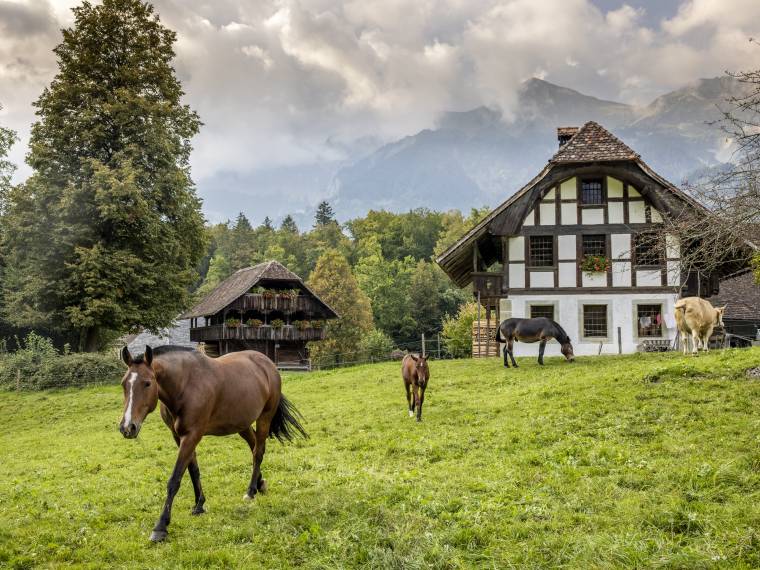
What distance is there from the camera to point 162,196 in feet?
108

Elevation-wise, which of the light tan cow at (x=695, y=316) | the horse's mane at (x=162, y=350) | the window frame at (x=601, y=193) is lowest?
the horse's mane at (x=162, y=350)

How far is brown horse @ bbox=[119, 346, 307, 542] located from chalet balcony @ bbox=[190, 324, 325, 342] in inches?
1265

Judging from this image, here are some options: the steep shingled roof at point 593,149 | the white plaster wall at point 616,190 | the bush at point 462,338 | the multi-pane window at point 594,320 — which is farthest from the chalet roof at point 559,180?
the bush at point 462,338

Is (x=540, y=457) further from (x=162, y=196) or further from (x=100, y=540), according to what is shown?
(x=162, y=196)

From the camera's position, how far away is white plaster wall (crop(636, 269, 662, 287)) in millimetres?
27828

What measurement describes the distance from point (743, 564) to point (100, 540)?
6.20 meters

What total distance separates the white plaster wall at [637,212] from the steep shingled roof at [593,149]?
2.36m

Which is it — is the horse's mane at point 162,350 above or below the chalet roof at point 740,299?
below

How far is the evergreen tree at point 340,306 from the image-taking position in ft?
186

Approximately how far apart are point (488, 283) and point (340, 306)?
104 feet

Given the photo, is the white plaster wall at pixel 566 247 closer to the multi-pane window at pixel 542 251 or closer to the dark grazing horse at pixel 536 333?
the multi-pane window at pixel 542 251

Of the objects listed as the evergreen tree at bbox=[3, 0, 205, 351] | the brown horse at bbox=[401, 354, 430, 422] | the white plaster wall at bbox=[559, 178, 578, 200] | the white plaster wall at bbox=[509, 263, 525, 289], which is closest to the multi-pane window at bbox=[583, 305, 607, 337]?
the white plaster wall at bbox=[509, 263, 525, 289]

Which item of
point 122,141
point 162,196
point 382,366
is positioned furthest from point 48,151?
point 382,366

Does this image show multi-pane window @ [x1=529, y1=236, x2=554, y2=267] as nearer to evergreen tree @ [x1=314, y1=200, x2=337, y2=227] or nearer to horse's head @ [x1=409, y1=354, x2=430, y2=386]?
horse's head @ [x1=409, y1=354, x2=430, y2=386]
